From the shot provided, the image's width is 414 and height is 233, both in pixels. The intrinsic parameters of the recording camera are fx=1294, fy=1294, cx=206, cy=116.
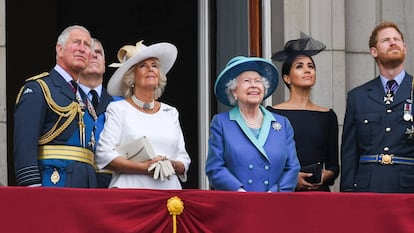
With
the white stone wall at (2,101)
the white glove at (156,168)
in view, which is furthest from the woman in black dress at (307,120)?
the white stone wall at (2,101)

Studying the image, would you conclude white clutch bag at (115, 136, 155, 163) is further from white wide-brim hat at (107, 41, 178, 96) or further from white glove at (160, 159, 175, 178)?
white wide-brim hat at (107, 41, 178, 96)

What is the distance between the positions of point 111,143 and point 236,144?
0.87m

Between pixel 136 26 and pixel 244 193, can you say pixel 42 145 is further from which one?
pixel 136 26

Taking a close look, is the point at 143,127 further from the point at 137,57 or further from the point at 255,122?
the point at 255,122

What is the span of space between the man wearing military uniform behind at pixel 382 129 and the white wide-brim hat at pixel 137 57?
150 cm

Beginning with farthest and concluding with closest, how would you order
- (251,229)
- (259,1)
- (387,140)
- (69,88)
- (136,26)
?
(136,26)
(259,1)
(387,140)
(69,88)
(251,229)

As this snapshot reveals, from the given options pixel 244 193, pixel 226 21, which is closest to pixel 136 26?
pixel 226 21

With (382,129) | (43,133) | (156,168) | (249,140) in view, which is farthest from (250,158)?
(43,133)

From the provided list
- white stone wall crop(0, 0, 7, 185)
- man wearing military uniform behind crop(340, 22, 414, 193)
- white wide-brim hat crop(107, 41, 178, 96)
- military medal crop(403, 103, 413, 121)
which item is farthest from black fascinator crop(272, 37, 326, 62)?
white stone wall crop(0, 0, 7, 185)

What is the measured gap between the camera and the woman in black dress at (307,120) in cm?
973

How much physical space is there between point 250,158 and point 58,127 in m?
1.33

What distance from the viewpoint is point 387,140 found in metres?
9.48

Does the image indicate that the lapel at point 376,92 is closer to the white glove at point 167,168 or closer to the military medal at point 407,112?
the military medal at point 407,112

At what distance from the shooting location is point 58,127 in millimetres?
8727
